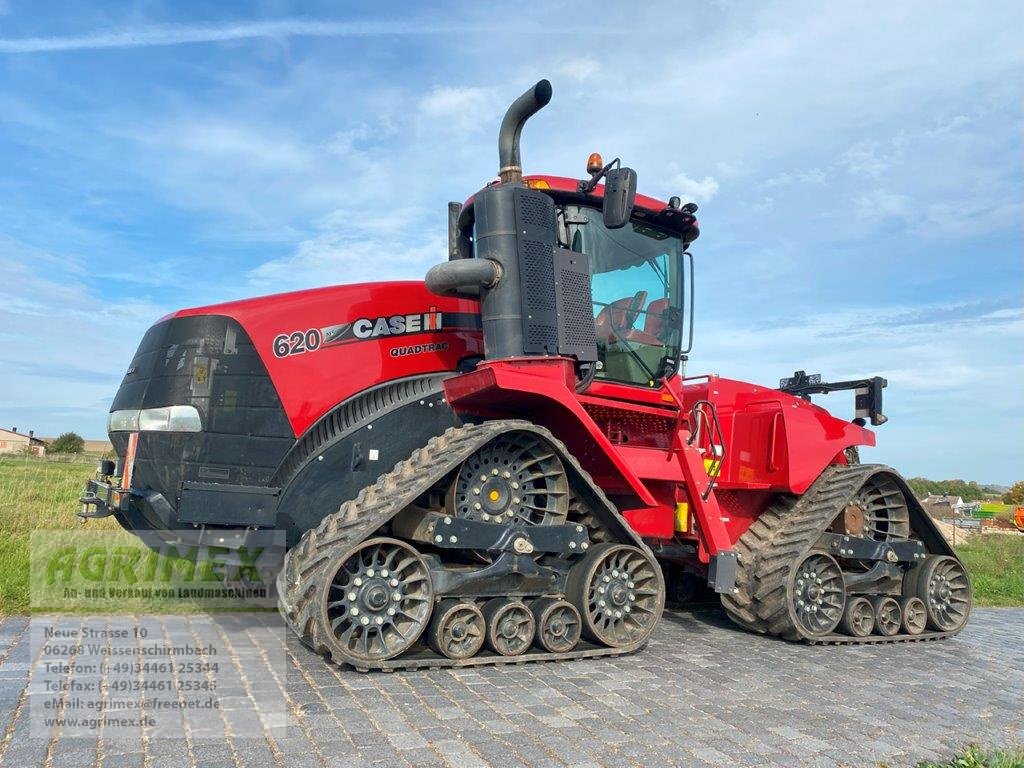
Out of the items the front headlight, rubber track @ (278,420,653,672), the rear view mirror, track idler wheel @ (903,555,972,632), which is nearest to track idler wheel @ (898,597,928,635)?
track idler wheel @ (903,555,972,632)

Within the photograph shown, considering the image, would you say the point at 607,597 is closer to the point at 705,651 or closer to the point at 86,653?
the point at 705,651

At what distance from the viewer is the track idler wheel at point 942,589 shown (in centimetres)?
805

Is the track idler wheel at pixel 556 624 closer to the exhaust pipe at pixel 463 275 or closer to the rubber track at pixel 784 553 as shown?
the rubber track at pixel 784 553

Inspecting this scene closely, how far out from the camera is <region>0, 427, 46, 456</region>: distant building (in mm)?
45000

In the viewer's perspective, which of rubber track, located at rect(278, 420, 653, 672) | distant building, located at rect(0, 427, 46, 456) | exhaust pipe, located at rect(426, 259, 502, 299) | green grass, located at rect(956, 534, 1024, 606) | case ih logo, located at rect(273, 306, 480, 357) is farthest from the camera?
distant building, located at rect(0, 427, 46, 456)

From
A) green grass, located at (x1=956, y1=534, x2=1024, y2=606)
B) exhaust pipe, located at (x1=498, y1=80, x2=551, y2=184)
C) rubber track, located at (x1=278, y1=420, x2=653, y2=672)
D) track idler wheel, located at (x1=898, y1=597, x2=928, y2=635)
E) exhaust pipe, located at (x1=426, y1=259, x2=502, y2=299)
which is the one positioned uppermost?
exhaust pipe, located at (x1=498, y1=80, x2=551, y2=184)

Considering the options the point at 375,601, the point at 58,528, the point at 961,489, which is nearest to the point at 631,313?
the point at 375,601

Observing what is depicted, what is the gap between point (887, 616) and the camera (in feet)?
25.6

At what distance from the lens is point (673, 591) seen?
8.95m

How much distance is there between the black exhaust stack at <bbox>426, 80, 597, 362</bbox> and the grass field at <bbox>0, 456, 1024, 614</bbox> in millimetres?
3761

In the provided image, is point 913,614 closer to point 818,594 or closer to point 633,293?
point 818,594

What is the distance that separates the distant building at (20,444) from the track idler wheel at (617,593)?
36957 millimetres

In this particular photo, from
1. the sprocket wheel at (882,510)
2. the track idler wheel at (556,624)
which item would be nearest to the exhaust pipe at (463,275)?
the track idler wheel at (556,624)

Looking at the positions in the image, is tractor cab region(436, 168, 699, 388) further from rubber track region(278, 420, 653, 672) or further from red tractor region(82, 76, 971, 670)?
rubber track region(278, 420, 653, 672)
